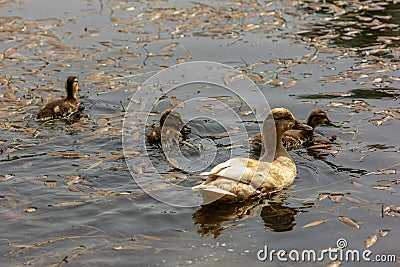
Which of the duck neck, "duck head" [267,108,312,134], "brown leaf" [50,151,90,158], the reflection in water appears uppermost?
"duck head" [267,108,312,134]

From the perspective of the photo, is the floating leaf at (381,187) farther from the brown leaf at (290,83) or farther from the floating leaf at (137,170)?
the brown leaf at (290,83)

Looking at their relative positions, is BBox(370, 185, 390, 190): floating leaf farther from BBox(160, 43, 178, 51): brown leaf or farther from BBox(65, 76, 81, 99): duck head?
BBox(160, 43, 178, 51): brown leaf

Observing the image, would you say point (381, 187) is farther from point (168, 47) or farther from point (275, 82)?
point (168, 47)

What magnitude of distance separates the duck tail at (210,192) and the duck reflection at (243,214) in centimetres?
12

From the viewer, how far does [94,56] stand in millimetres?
10297

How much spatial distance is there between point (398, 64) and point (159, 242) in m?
5.22

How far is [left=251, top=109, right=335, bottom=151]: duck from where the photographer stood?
7840 millimetres

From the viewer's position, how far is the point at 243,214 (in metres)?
6.21

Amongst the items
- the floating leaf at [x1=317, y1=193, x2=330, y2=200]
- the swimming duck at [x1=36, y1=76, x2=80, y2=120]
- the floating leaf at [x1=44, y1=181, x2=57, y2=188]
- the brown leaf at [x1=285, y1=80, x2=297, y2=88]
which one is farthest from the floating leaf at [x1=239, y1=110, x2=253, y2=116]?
the floating leaf at [x1=44, y1=181, x2=57, y2=188]

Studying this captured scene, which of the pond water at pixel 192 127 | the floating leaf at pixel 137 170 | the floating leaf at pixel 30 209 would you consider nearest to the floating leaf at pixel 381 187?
the pond water at pixel 192 127

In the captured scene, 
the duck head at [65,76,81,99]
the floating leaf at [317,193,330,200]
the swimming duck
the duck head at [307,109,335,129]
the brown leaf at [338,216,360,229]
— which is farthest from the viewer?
the duck head at [65,76,81,99]

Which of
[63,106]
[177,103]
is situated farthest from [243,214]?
[63,106]

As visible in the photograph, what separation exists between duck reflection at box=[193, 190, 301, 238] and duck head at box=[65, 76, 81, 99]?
3.08 meters
